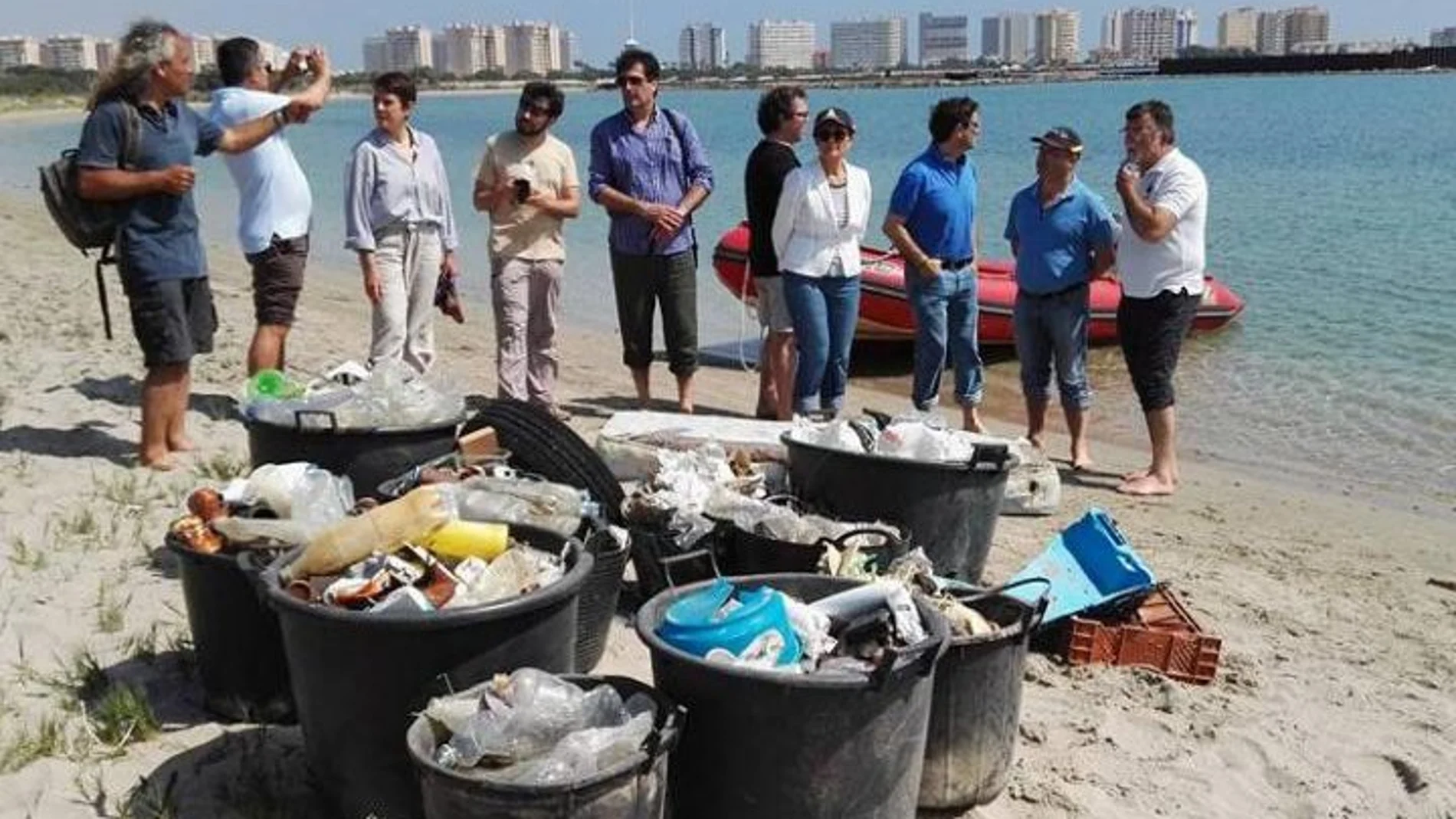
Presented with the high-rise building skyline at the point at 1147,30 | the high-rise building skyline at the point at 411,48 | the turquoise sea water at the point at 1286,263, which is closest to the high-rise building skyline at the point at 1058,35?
the high-rise building skyline at the point at 1147,30

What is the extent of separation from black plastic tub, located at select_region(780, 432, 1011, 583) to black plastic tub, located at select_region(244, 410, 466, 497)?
1334 mm

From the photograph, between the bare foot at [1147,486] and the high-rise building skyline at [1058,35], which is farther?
the high-rise building skyline at [1058,35]

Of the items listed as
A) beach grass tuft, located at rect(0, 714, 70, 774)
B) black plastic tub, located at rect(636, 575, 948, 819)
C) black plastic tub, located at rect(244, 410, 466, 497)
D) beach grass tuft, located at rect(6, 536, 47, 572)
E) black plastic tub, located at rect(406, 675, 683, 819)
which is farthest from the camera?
beach grass tuft, located at rect(6, 536, 47, 572)

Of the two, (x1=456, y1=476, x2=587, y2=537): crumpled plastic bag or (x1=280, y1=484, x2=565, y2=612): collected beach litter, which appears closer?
(x1=280, y1=484, x2=565, y2=612): collected beach litter

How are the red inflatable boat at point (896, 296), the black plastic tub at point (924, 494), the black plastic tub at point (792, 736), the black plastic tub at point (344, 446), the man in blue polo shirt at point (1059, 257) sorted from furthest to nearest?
the red inflatable boat at point (896, 296) < the man in blue polo shirt at point (1059, 257) < the black plastic tub at point (924, 494) < the black plastic tub at point (344, 446) < the black plastic tub at point (792, 736)

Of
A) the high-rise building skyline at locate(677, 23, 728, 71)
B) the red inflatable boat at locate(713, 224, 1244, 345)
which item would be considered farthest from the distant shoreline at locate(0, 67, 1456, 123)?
the red inflatable boat at locate(713, 224, 1244, 345)

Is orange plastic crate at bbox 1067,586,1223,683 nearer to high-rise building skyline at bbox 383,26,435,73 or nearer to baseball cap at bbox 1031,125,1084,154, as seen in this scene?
baseball cap at bbox 1031,125,1084,154

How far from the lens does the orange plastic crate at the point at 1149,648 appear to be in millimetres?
4406

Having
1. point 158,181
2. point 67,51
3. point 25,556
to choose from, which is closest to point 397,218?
point 158,181

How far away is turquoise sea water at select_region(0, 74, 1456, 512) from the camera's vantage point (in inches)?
366

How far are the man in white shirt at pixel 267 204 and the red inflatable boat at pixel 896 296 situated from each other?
12.0 ft

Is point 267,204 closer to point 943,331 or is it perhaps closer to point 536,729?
point 943,331

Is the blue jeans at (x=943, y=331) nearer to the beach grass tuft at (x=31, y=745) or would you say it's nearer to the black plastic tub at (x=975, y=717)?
the black plastic tub at (x=975, y=717)

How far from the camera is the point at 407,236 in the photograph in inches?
265
